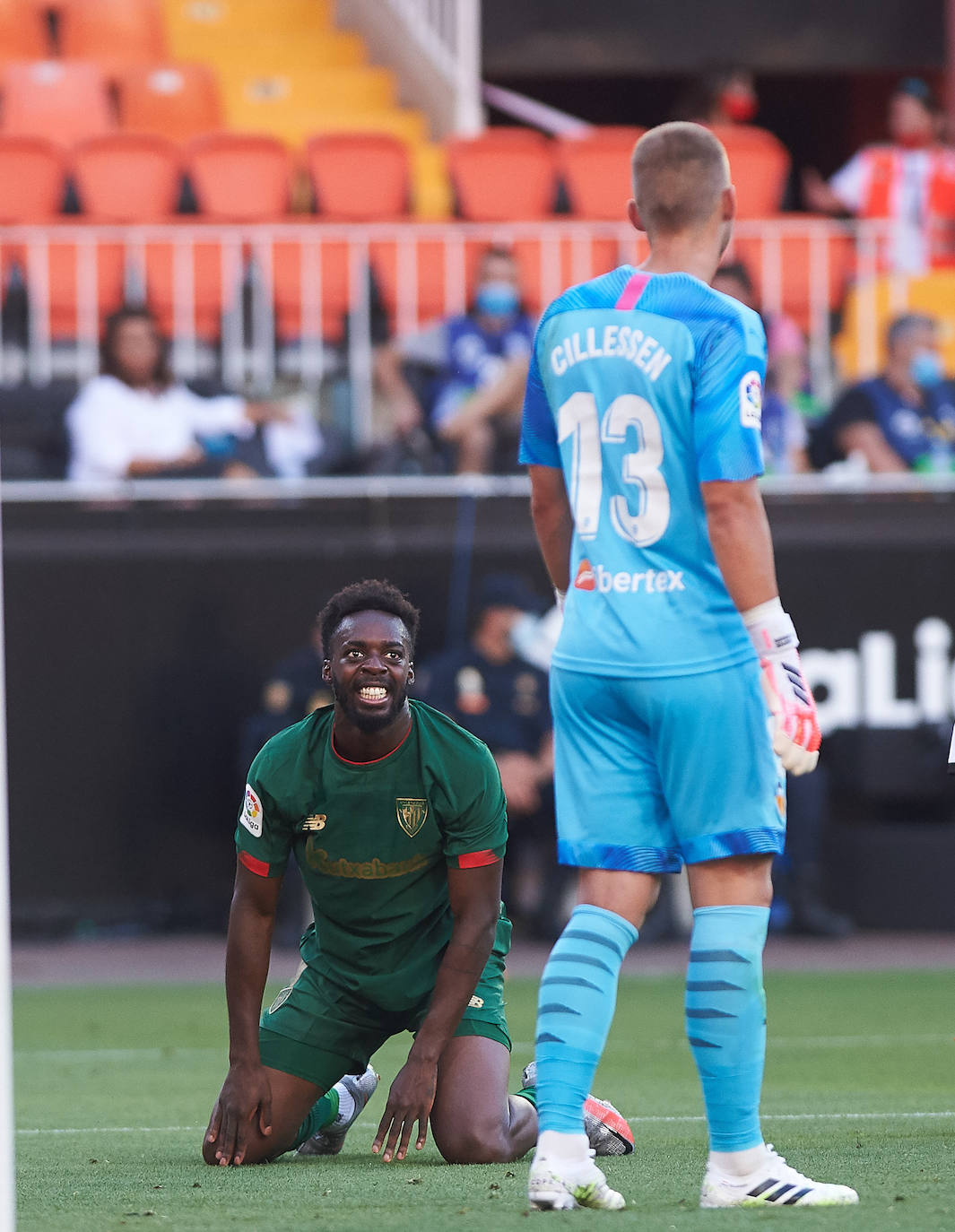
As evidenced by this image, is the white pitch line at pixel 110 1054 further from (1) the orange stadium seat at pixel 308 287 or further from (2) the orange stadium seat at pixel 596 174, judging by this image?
Result: (2) the orange stadium seat at pixel 596 174

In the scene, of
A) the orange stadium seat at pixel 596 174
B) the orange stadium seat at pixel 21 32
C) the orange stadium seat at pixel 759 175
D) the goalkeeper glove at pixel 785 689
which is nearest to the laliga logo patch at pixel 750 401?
the goalkeeper glove at pixel 785 689

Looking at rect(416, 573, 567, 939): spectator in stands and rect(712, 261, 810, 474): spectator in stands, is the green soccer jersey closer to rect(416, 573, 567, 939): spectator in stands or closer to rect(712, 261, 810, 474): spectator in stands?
rect(416, 573, 567, 939): spectator in stands

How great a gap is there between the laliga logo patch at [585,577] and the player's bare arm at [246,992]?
1180 mm

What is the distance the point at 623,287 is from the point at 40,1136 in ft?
9.47

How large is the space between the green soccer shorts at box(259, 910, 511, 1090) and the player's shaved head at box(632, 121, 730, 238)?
74.1 inches

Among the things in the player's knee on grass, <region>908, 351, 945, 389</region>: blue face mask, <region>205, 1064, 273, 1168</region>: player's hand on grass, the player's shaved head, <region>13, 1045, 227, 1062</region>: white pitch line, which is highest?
the player's shaved head

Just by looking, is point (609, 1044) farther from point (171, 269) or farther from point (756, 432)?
point (171, 269)

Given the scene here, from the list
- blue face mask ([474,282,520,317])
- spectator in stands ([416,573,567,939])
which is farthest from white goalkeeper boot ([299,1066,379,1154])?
blue face mask ([474,282,520,317])

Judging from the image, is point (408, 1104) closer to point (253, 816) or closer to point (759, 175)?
point (253, 816)

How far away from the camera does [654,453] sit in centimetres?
400

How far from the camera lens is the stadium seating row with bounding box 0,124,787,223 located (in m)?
13.7

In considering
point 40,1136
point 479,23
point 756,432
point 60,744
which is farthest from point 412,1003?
point 479,23

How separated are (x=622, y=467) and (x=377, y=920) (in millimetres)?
1544

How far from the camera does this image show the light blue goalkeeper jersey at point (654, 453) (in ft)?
13.0
